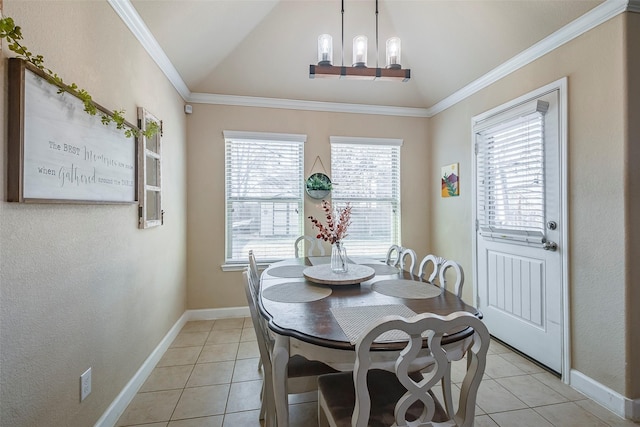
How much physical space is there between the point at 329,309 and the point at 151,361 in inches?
68.8

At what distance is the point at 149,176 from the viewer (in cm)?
238

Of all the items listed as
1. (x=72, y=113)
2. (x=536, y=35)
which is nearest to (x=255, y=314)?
(x=72, y=113)

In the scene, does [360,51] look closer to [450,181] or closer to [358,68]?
[358,68]

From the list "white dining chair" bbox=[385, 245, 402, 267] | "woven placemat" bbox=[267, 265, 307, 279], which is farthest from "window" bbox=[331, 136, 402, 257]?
"woven placemat" bbox=[267, 265, 307, 279]

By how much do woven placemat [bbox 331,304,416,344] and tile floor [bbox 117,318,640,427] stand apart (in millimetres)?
852

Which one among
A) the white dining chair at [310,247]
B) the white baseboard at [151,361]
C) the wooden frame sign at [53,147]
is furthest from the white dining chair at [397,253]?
the wooden frame sign at [53,147]

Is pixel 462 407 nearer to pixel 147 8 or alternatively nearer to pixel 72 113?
pixel 72 113

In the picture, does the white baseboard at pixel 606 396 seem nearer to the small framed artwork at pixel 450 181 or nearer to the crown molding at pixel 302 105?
the small framed artwork at pixel 450 181

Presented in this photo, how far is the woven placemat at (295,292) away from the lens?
1761mm

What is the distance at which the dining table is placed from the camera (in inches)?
48.5

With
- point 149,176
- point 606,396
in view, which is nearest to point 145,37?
point 149,176

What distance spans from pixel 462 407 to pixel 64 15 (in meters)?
2.39

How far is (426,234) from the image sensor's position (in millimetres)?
3992

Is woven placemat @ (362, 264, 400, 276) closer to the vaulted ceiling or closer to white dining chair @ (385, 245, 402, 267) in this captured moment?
white dining chair @ (385, 245, 402, 267)
